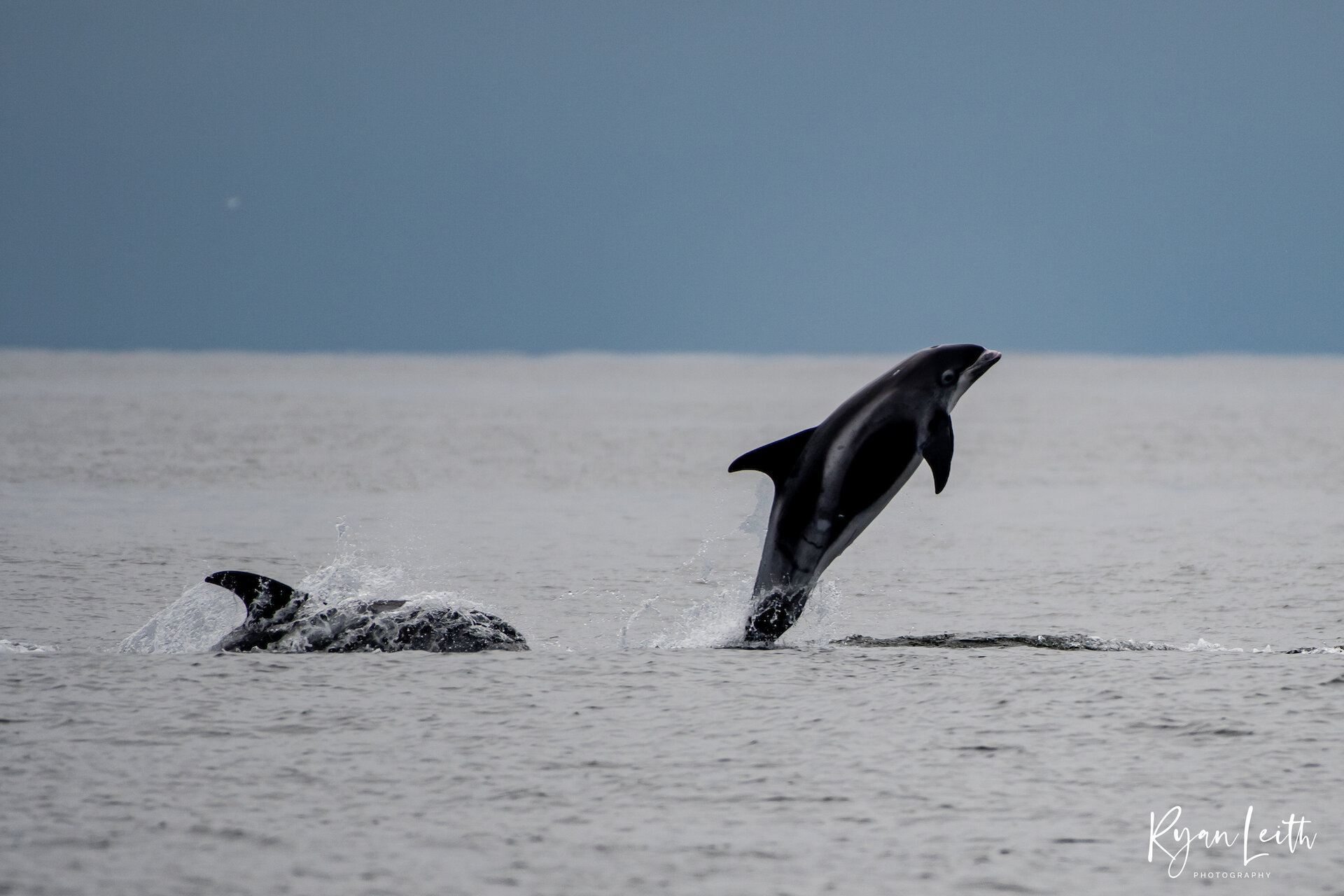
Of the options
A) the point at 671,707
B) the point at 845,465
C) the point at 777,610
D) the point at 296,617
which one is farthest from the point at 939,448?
the point at 296,617

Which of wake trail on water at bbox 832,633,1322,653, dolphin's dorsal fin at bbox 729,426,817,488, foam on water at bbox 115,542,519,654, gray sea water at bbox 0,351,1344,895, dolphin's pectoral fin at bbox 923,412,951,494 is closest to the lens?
gray sea water at bbox 0,351,1344,895

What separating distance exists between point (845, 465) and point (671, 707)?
96.6 inches

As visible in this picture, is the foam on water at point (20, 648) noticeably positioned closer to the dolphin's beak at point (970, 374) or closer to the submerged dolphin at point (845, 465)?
the submerged dolphin at point (845, 465)

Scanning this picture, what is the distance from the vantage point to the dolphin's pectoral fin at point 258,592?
36.4 ft

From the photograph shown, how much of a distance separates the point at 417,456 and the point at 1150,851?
2647cm

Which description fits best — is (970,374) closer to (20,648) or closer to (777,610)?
(777,610)

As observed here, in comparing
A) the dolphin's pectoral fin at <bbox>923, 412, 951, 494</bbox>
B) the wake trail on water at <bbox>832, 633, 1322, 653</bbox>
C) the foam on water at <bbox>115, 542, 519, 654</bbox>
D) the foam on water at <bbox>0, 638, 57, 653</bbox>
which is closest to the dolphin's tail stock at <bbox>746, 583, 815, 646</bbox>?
the wake trail on water at <bbox>832, 633, 1322, 653</bbox>

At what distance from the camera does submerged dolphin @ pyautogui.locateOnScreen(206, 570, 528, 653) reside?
10.9 m

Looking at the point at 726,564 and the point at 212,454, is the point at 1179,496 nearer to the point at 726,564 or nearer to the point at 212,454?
the point at 726,564

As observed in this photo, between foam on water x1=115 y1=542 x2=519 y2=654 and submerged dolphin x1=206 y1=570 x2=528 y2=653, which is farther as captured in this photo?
foam on water x1=115 y1=542 x2=519 y2=654

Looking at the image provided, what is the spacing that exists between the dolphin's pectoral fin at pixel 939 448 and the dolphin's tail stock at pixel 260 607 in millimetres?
4514

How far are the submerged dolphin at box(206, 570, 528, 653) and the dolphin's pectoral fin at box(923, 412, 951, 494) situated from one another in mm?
3078

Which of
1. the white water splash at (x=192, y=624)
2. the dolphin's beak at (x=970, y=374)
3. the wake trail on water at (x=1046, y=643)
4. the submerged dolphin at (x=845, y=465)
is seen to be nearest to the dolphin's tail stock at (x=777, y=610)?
the submerged dolphin at (x=845, y=465)

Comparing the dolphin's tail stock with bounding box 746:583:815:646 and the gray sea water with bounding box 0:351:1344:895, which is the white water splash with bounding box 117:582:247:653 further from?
the dolphin's tail stock with bounding box 746:583:815:646
